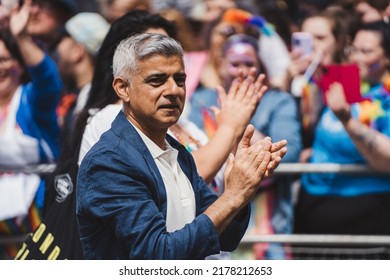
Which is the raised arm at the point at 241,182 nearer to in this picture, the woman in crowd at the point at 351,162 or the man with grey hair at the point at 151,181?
the man with grey hair at the point at 151,181

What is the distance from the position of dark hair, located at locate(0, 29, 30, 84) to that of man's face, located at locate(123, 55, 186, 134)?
3080mm

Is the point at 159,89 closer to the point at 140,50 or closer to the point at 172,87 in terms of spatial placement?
the point at 172,87

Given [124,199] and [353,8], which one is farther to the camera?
[353,8]

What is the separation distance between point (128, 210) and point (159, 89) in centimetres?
46

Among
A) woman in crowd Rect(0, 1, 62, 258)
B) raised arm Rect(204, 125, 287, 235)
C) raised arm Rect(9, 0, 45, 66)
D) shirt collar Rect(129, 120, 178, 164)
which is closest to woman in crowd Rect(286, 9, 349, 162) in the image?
woman in crowd Rect(0, 1, 62, 258)

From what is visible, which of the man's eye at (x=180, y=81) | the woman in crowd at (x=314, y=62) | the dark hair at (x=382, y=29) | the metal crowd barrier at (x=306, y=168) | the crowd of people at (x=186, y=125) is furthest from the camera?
the woman in crowd at (x=314, y=62)

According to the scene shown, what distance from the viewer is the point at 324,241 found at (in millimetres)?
6188

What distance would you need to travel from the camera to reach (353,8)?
752 centimetres

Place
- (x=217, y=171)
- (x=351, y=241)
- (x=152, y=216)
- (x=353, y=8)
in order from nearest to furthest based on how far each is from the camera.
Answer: (x=152, y=216) → (x=217, y=171) → (x=351, y=241) → (x=353, y=8)

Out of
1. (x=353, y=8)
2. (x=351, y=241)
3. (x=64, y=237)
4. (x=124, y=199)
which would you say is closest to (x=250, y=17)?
(x=353, y=8)

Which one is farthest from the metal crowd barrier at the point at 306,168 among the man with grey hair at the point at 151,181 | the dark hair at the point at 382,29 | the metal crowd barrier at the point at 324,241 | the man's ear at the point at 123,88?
the man's ear at the point at 123,88

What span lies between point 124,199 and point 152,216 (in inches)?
4.5

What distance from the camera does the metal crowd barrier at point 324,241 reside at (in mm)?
6070
